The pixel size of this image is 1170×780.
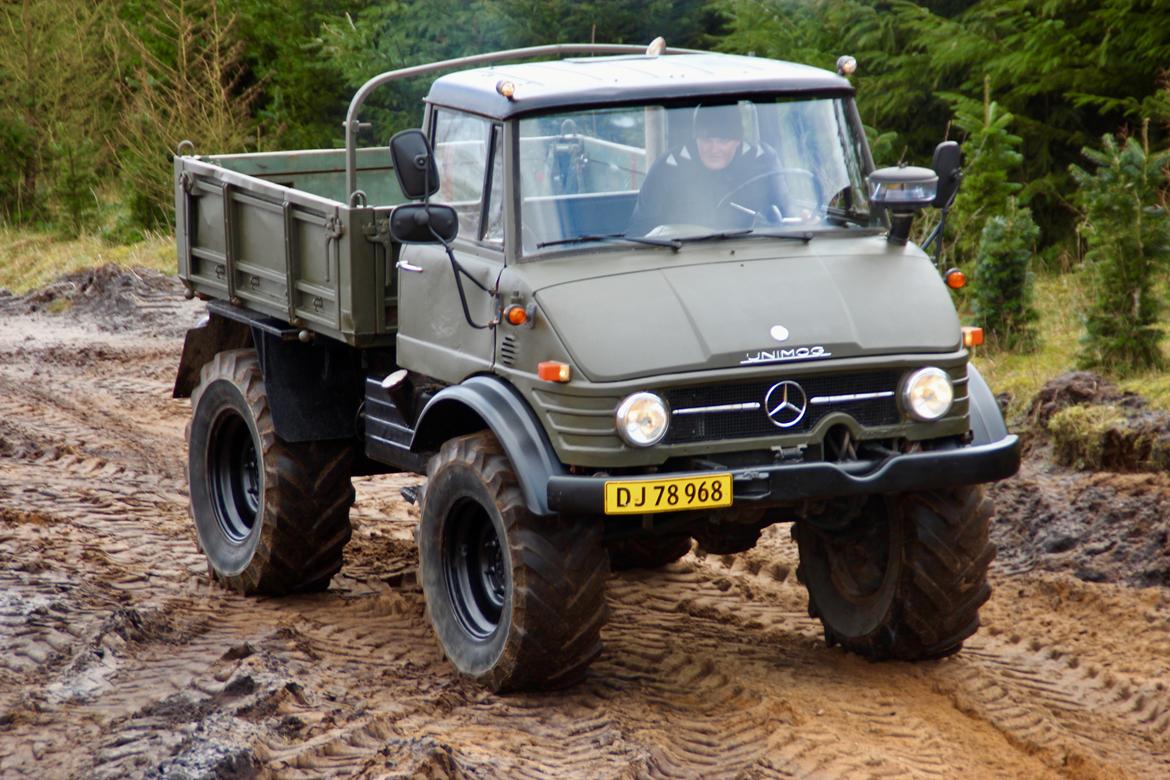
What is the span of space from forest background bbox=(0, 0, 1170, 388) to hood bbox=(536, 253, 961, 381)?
530 centimetres

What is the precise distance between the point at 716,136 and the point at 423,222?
1254 mm

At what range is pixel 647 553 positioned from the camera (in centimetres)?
900

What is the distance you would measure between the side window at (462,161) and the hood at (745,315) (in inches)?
30.9

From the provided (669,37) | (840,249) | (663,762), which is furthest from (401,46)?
(663,762)

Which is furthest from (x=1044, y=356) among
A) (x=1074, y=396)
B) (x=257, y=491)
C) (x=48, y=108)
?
(x=48, y=108)

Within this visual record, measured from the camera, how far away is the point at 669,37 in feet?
64.1

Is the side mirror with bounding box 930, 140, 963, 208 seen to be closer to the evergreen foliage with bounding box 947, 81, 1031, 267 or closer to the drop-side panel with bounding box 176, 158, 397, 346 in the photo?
the drop-side panel with bounding box 176, 158, 397, 346

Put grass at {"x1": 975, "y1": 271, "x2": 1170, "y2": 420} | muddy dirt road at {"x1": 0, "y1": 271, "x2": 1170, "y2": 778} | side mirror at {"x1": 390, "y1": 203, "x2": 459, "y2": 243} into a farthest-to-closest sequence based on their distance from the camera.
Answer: grass at {"x1": 975, "y1": 271, "x2": 1170, "y2": 420} < side mirror at {"x1": 390, "y1": 203, "x2": 459, "y2": 243} < muddy dirt road at {"x1": 0, "y1": 271, "x2": 1170, "y2": 778}

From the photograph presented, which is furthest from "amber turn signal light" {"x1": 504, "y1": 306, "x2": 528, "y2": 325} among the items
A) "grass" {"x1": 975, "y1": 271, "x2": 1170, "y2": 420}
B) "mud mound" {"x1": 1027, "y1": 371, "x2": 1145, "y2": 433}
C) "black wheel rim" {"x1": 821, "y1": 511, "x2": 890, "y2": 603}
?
"grass" {"x1": 975, "y1": 271, "x2": 1170, "y2": 420}

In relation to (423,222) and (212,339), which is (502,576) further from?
(212,339)

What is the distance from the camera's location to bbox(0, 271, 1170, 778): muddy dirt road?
6070 mm

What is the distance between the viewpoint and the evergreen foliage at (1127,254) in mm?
11375

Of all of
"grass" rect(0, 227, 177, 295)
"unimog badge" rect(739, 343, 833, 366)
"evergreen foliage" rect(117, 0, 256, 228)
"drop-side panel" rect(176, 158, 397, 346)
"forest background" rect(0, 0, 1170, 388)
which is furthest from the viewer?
"evergreen foliage" rect(117, 0, 256, 228)

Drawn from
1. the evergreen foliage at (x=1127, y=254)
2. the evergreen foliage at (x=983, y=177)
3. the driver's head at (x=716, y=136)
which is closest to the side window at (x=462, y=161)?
the driver's head at (x=716, y=136)
